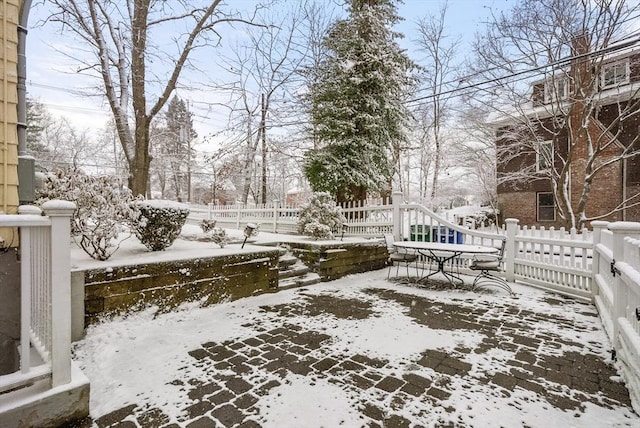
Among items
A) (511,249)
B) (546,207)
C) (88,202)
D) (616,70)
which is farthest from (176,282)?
(546,207)

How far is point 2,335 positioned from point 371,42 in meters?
10.2

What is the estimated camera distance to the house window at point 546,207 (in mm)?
Answer: 14047

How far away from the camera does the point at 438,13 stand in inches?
604

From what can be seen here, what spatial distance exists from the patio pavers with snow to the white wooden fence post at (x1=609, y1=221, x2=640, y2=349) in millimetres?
304

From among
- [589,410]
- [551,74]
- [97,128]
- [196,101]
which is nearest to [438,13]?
[551,74]

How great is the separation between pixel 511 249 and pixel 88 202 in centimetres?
672

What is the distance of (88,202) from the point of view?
3.64 meters

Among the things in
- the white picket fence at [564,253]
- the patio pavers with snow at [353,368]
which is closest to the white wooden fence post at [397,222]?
the white picket fence at [564,253]

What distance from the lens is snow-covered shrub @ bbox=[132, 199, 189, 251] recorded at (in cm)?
423

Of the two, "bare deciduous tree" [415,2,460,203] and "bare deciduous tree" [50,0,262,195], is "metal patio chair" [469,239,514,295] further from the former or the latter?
"bare deciduous tree" [415,2,460,203]

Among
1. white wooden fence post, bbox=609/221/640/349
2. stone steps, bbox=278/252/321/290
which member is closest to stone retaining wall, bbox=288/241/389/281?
stone steps, bbox=278/252/321/290

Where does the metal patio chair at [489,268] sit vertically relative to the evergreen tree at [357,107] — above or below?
below

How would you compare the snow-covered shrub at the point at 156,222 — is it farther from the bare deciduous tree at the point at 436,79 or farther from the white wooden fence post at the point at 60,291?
the bare deciduous tree at the point at 436,79

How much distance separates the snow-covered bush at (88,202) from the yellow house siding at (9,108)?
0.71m
